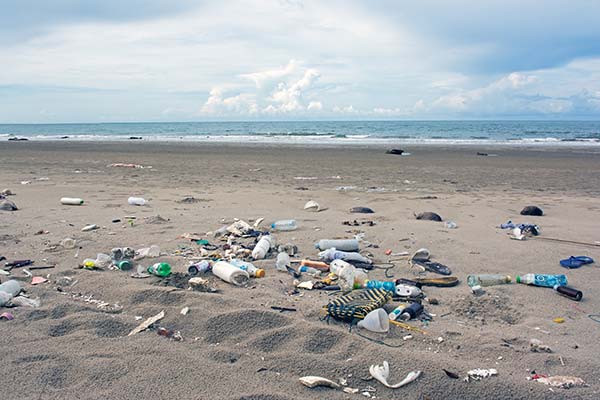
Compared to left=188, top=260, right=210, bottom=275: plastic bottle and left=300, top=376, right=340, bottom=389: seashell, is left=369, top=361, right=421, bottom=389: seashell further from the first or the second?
left=188, top=260, right=210, bottom=275: plastic bottle

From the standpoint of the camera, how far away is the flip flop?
458cm

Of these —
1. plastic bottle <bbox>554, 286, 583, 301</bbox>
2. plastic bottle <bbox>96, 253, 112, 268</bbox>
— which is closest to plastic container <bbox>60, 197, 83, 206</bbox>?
plastic bottle <bbox>96, 253, 112, 268</bbox>

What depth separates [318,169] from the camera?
602 inches

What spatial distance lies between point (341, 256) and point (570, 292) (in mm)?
2126

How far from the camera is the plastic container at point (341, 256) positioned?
483 centimetres

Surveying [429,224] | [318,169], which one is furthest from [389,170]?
[429,224]

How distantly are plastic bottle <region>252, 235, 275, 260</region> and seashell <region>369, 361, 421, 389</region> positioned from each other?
2368 millimetres

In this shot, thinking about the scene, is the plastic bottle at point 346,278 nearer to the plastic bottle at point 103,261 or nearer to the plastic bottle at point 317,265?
the plastic bottle at point 317,265

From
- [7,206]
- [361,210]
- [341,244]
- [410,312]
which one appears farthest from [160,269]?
[7,206]

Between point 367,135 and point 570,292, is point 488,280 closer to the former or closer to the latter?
point 570,292

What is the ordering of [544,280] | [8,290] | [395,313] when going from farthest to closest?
[544,280] < [8,290] < [395,313]

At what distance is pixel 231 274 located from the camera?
13.6ft

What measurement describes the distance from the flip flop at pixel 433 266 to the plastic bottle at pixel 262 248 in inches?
63.5

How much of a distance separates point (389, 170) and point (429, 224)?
8.39 m
